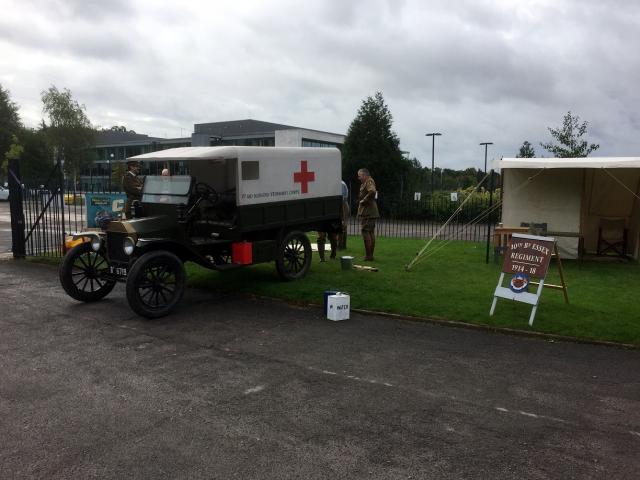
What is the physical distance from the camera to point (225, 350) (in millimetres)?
5973

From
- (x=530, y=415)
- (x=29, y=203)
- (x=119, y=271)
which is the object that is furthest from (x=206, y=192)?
(x=29, y=203)

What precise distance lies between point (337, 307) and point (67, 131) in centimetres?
5393

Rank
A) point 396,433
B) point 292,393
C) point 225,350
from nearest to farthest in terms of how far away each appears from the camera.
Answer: point 396,433, point 292,393, point 225,350

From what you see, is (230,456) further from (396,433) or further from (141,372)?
(141,372)

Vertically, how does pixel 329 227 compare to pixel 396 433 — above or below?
above

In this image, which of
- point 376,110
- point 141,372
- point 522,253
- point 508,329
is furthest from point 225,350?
point 376,110

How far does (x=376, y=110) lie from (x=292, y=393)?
24.1 metres

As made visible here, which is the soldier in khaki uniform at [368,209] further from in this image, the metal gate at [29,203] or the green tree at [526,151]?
the green tree at [526,151]

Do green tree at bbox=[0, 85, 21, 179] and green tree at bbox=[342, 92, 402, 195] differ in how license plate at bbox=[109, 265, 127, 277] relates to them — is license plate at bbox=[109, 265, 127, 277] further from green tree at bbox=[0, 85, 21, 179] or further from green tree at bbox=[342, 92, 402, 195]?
green tree at bbox=[0, 85, 21, 179]

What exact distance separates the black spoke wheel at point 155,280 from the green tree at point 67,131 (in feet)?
168

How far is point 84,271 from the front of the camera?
8.02 meters

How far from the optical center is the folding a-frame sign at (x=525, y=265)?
717cm

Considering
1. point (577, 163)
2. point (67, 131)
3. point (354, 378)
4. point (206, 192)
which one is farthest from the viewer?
point (67, 131)

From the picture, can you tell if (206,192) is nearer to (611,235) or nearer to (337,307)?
(337,307)
